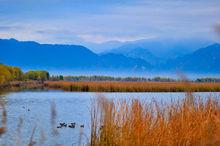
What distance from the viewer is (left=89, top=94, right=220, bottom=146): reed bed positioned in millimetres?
6758

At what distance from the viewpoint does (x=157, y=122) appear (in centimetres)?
696

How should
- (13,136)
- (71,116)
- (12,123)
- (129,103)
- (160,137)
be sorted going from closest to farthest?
(160,137) → (129,103) → (13,136) → (12,123) → (71,116)

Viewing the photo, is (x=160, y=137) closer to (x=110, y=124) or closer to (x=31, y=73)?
(x=110, y=124)

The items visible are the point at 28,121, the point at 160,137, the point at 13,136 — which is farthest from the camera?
the point at 28,121

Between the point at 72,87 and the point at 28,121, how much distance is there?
35277 mm

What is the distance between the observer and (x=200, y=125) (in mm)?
6883

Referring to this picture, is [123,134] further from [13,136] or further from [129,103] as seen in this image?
[13,136]

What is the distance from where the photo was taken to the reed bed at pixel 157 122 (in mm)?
6758

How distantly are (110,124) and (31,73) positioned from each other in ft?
284

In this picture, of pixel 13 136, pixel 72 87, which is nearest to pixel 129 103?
pixel 13 136

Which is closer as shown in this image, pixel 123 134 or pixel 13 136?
pixel 123 134

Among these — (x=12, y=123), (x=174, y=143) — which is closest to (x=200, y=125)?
(x=174, y=143)

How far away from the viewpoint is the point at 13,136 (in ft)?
50.3

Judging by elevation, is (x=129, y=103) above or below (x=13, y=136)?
above
